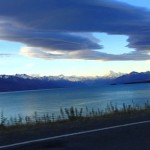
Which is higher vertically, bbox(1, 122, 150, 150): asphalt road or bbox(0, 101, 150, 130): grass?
bbox(0, 101, 150, 130): grass

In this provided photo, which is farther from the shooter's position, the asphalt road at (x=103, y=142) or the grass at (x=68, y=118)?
the grass at (x=68, y=118)

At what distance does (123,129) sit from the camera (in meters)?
13.0

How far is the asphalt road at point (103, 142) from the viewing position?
1023 cm

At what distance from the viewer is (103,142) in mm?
10836

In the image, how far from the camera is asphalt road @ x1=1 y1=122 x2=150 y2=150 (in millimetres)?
10234

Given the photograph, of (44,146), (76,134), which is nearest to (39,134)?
(76,134)

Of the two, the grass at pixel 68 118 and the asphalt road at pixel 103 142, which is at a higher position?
the grass at pixel 68 118

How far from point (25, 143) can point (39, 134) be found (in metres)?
1.78

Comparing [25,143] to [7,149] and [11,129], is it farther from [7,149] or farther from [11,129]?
[11,129]

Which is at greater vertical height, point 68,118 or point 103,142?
point 68,118

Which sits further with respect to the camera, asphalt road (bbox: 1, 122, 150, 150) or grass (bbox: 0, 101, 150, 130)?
grass (bbox: 0, 101, 150, 130)

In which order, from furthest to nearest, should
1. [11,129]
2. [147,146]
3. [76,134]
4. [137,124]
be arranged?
[11,129], [137,124], [76,134], [147,146]

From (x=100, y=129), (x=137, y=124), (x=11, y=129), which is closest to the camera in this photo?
(x=100, y=129)

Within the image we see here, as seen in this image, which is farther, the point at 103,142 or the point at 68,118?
the point at 68,118
